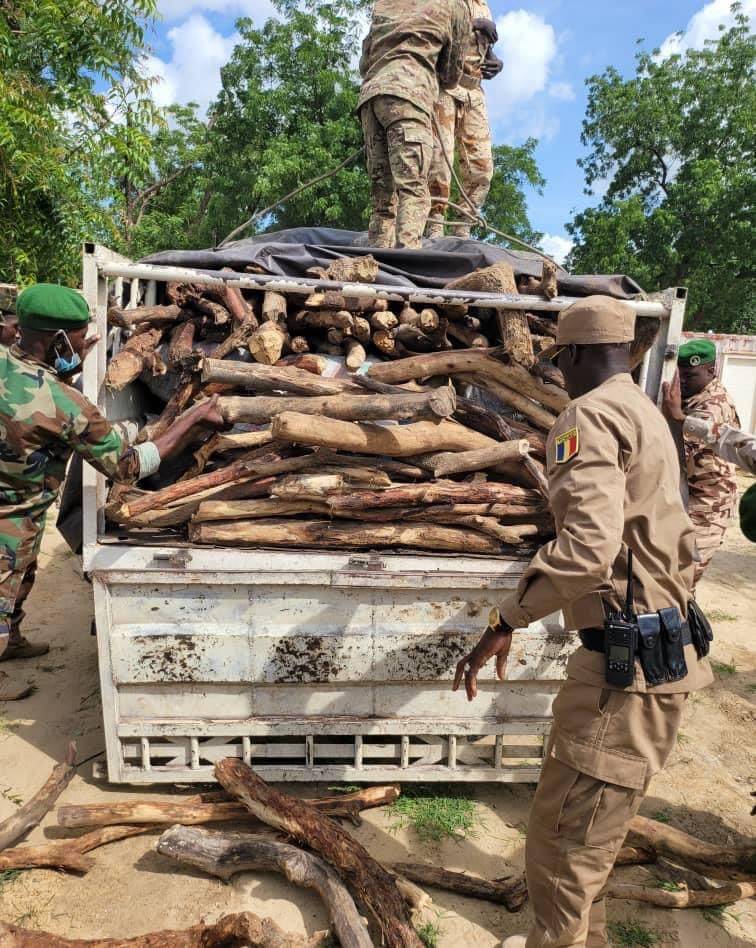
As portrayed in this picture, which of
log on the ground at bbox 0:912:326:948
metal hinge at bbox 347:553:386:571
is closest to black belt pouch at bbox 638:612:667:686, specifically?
metal hinge at bbox 347:553:386:571

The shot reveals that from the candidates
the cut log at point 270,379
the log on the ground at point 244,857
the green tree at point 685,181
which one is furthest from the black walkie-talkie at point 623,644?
the green tree at point 685,181

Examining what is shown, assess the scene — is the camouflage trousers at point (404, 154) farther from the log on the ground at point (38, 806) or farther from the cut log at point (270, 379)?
the log on the ground at point (38, 806)

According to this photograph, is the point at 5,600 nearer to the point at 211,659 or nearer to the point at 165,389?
the point at 211,659

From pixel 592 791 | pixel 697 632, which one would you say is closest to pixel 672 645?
pixel 697 632

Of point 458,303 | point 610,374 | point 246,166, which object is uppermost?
point 246,166

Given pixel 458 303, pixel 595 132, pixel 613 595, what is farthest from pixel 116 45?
pixel 595 132

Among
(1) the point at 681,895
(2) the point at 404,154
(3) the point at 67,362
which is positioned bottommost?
(1) the point at 681,895

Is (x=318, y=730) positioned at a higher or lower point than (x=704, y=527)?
lower

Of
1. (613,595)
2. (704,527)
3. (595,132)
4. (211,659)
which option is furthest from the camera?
(595,132)

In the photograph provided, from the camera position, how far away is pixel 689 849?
283 centimetres

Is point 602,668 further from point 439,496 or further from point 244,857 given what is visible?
point 244,857

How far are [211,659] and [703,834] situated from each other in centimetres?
245

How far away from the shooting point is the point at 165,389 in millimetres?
3672

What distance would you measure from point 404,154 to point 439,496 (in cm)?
286
